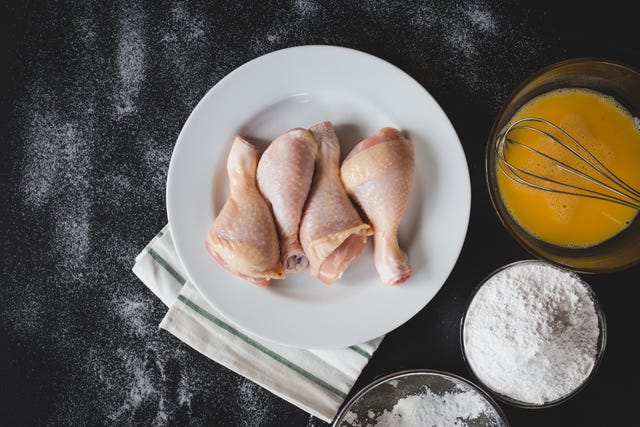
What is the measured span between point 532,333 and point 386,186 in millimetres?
389

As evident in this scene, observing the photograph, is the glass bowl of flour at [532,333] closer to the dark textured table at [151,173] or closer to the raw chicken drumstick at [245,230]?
the dark textured table at [151,173]

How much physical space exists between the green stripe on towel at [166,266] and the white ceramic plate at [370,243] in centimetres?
10

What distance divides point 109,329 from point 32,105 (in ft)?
1.84

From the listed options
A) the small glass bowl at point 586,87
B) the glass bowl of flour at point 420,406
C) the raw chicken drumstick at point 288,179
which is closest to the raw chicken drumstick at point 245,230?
the raw chicken drumstick at point 288,179

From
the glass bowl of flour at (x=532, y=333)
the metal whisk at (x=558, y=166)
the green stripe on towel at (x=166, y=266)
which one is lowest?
the green stripe on towel at (x=166, y=266)

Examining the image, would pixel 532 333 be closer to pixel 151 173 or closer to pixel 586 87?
pixel 586 87

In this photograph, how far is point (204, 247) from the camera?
3.64 ft

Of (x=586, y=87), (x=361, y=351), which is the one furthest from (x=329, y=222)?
(x=586, y=87)

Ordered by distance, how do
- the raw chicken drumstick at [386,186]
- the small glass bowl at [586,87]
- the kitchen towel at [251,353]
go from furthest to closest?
1. the kitchen towel at [251,353]
2. the raw chicken drumstick at [386,186]
3. the small glass bowl at [586,87]

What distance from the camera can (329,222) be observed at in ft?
3.46

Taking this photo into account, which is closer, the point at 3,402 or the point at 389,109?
the point at 389,109

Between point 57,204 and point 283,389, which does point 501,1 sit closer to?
point 283,389

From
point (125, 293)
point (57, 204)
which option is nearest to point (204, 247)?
point (125, 293)

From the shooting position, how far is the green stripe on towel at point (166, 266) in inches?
46.3
